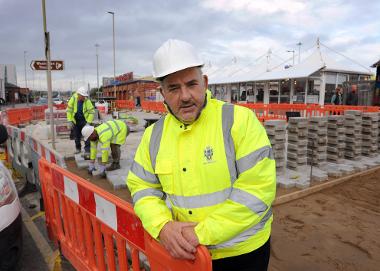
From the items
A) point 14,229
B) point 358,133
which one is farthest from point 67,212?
point 358,133

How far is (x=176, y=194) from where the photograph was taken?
65.1 inches

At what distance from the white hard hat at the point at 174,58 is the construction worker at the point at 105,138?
5.33 metres

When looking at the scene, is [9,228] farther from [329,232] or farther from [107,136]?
[107,136]

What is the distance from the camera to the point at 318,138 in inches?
270

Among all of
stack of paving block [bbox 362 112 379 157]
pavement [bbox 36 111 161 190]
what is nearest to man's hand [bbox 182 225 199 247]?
pavement [bbox 36 111 161 190]

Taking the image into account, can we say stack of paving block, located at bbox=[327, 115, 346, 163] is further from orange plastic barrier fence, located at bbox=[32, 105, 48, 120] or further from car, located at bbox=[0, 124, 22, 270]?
orange plastic barrier fence, located at bbox=[32, 105, 48, 120]

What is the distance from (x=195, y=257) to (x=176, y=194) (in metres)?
0.36

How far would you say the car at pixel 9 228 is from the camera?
274 centimetres

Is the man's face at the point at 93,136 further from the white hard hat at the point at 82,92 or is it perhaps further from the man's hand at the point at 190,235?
the man's hand at the point at 190,235

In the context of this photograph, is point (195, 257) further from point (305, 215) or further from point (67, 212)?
point (305, 215)

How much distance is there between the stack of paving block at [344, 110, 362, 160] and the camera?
24.1 feet

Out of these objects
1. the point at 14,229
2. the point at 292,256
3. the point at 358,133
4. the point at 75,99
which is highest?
the point at 75,99

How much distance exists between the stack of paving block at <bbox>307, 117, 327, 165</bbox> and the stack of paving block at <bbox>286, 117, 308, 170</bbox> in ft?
0.94

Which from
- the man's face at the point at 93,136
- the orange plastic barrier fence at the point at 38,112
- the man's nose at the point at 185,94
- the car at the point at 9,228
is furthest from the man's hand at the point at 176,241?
the orange plastic barrier fence at the point at 38,112
